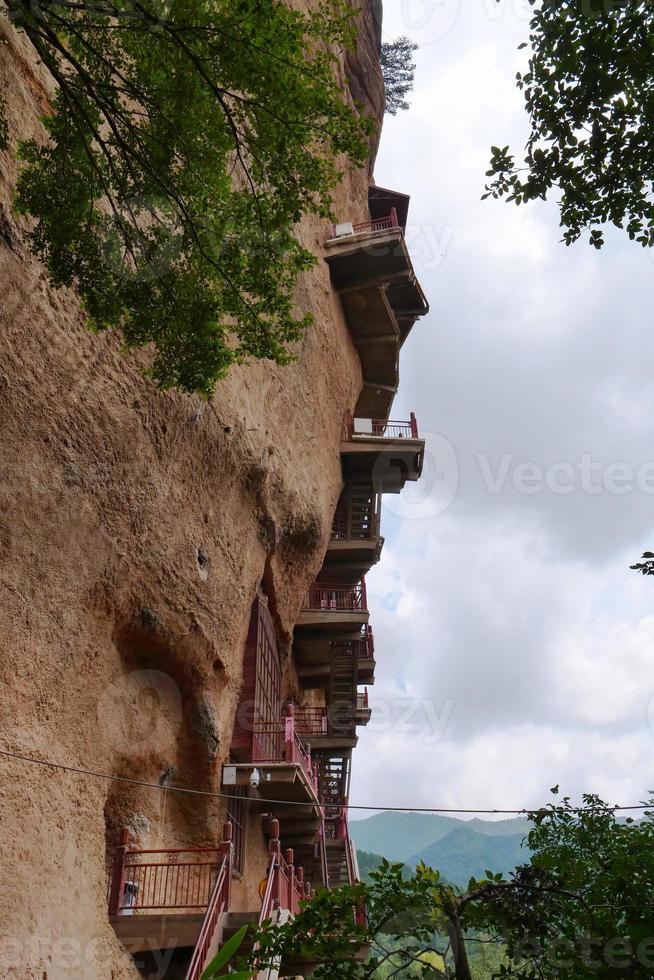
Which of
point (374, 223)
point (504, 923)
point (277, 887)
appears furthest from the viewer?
point (374, 223)

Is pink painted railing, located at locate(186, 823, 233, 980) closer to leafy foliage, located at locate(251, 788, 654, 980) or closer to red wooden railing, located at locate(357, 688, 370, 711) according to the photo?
leafy foliage, located at locate(251, 788, 654, 980)

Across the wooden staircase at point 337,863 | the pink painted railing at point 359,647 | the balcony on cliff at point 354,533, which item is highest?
the balcony on cliff at point 354,533

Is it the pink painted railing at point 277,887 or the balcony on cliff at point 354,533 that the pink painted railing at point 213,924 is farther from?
the balcony on cliff at point 354,533

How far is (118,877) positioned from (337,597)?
12.1 metres

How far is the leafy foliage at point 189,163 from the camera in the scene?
7.50 metres

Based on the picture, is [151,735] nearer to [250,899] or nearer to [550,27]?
[250,899]

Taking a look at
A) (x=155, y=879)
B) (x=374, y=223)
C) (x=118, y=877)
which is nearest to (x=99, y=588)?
(x=118, y=877)

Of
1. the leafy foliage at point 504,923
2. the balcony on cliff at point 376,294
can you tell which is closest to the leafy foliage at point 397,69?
the balcony on cliff at point 376,294

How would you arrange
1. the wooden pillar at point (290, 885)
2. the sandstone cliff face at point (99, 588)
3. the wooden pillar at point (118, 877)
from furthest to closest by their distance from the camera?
the wooden pillar at point (290, 885), the wooden pillar at point (118, 877), the sandstone cliff face at point (99, 588)

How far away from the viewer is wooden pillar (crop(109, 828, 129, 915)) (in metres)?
10.2

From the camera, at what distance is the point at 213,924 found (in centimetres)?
959

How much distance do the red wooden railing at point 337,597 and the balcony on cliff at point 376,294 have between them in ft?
21.9

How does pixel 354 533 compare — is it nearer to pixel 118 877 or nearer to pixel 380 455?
pixel 380 455

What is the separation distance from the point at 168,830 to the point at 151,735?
1631mm
